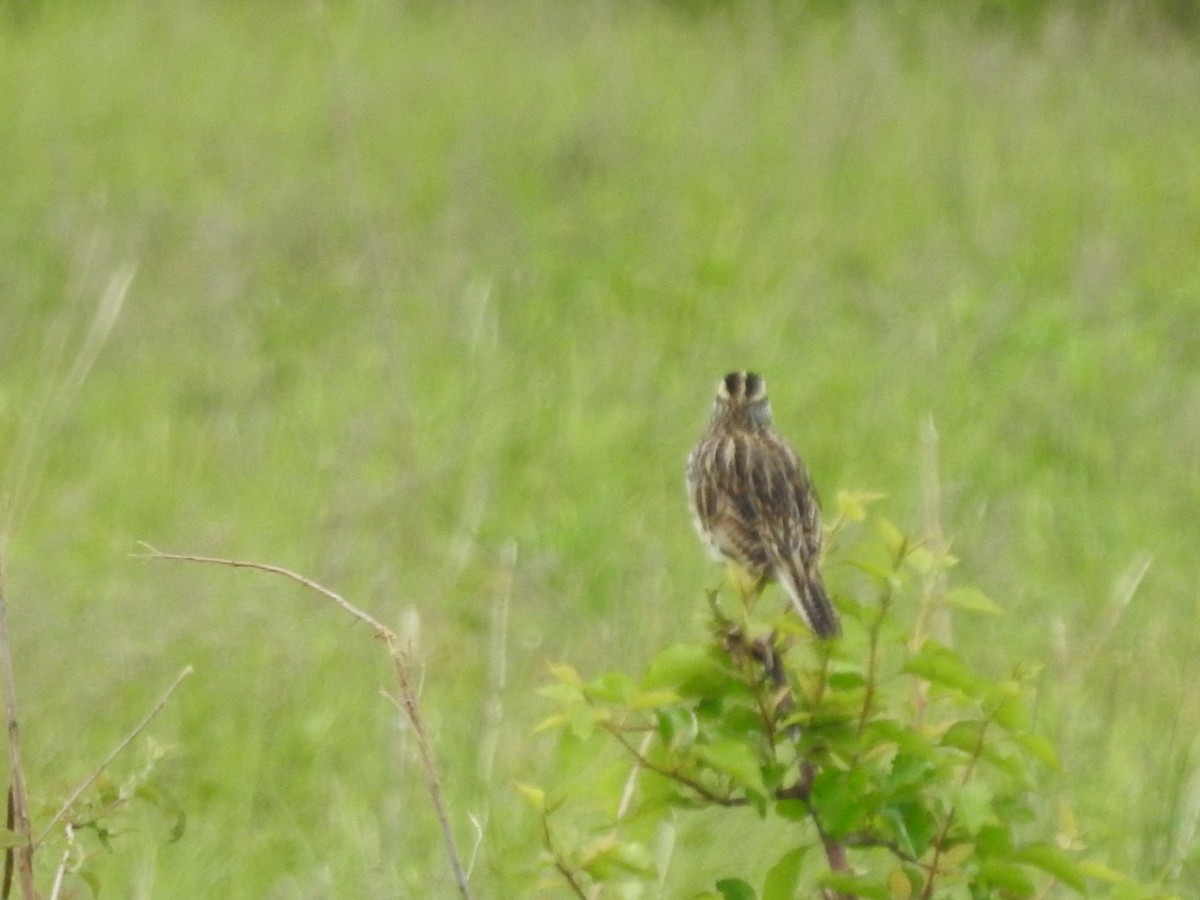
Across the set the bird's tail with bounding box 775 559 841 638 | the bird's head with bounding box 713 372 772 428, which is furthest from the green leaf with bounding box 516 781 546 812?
the bird's head with bounding box 713 372 772 428

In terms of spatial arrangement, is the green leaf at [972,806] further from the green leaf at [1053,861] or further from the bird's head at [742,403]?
the bird's head at [742,403]

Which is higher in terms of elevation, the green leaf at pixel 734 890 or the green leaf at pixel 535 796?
the green leaf at pixel 535 796

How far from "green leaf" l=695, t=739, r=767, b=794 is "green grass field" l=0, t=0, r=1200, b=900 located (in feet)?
0.97

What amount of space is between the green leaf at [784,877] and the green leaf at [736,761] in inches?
4.0

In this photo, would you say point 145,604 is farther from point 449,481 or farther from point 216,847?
point 449,481

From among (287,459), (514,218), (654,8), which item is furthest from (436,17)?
(287,459)

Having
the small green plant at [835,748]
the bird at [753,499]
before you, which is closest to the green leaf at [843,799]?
the small green plant at [835,748]

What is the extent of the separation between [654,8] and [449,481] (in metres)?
7.33

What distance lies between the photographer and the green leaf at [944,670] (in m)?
2.21

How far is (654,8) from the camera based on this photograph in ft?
45.0

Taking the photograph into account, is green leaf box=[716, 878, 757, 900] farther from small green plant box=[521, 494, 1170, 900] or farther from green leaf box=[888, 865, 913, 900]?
green leaf box=[888, 865, 913, 900]

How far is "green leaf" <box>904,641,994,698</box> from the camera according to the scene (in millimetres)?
2205

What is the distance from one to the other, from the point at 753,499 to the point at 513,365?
4143 millimetres

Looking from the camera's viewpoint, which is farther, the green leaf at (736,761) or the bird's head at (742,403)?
the bird's head at (742,403)
